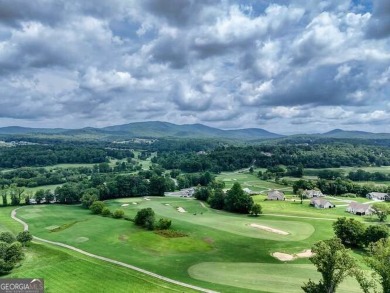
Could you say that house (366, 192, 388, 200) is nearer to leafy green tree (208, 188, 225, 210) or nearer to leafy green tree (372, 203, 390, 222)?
leafy green tree (372, 203, 390, 222)

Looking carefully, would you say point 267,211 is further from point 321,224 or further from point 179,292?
point 179,292

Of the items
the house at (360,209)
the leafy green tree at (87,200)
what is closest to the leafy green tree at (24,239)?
the leafy green tree at (87,200)

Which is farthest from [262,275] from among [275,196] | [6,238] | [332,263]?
[275,196]

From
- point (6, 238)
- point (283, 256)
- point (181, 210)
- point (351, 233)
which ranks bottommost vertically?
point (181, 210)

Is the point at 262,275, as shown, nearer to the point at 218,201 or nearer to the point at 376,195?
the point at 218,201

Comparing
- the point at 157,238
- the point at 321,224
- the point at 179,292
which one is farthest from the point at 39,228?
the point at 321,224

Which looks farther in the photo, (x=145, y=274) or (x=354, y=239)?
(x=354, y=239)
